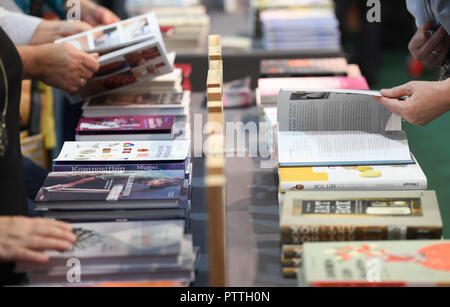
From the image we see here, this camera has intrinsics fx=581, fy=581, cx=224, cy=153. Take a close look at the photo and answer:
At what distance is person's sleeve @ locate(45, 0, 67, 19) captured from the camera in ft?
9.11

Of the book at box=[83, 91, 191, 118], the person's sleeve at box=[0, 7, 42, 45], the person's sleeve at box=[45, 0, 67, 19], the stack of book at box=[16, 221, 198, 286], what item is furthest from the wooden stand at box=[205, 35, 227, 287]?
the person's sleeve at box=[45, 0, 67, 19]

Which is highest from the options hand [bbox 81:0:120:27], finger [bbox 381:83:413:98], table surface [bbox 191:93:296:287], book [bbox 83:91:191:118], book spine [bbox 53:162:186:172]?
hand [bbox 81:0:120:27]

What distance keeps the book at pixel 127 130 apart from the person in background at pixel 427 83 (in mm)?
616

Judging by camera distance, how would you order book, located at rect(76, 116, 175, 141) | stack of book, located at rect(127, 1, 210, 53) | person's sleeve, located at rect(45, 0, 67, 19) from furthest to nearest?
stack of book, located at rect(127, 1, 210, 53) < person's sleeve, located at rect(45, 0, 67, 19) < book, located at rect(76, 116, 175, 141)

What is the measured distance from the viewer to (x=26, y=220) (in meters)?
1.12

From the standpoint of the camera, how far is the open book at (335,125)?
4.79 feet

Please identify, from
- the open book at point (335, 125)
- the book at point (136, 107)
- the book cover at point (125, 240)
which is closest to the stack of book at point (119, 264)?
the book cover at point (125, 240)

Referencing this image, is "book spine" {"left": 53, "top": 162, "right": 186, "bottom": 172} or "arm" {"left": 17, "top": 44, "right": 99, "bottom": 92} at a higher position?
"arm" {"left": 17, "top": 44, "right": 99, "bottom": 92}

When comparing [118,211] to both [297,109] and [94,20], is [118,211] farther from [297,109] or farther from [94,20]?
[94,20]

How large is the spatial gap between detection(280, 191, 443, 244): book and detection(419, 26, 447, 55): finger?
800mm

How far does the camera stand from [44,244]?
1096 millimetres

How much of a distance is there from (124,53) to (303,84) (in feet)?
2.04

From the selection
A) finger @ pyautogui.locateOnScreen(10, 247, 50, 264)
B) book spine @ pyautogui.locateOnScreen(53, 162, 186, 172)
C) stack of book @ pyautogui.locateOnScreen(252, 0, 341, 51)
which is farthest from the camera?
stack of book @ pyautogui.locateOnScreen(252, 0, 341, 51)

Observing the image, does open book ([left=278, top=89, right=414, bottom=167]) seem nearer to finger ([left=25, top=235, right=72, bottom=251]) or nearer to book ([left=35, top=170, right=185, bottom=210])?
book ([left=35, top=170, right=185, bottom=210])
